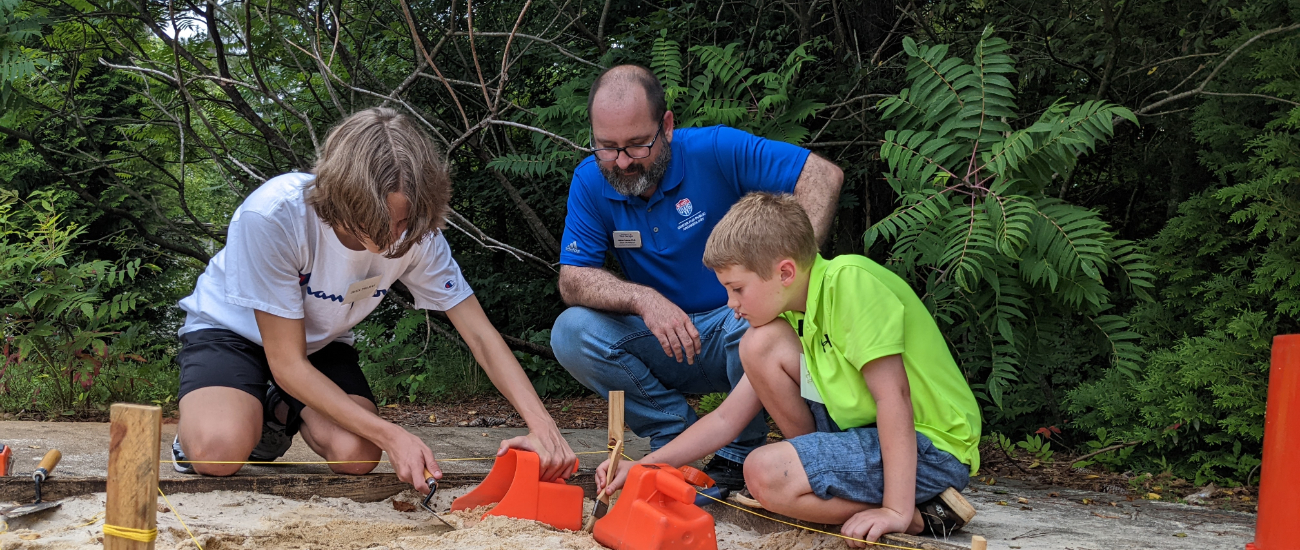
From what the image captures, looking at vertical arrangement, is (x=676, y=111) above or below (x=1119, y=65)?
below

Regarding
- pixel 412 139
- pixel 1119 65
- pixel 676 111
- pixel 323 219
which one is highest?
pixel 1119 65

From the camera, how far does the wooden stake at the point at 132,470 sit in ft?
5.05

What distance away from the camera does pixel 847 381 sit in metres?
2.40

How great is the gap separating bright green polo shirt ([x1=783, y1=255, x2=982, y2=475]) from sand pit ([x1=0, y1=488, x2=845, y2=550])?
0.39 metres

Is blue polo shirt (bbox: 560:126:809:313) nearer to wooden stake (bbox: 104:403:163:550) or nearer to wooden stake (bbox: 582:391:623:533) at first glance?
wooden stake (bbox: 582:391:623:533)

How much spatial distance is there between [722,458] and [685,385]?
0.37 metres

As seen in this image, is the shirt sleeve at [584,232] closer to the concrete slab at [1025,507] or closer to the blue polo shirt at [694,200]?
the blue polo shirt at [694,200]

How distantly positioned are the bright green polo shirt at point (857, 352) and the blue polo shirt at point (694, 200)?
2.88ft

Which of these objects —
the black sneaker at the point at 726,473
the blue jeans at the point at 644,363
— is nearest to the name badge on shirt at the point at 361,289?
the blue jeans at the point at 644,363

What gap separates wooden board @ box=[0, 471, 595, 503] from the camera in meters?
2.49

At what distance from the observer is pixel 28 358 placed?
4695 millimetres

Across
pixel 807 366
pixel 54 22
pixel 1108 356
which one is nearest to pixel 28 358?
pixel 54 22

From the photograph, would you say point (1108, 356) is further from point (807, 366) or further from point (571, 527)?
point (571, 527)

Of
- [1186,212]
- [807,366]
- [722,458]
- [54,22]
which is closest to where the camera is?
[807,366]
